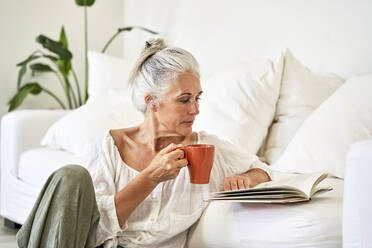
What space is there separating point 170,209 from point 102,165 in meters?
0.24

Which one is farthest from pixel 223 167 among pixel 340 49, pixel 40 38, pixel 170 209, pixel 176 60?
pixel 40 38

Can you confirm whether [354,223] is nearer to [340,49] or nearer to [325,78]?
[325,78]

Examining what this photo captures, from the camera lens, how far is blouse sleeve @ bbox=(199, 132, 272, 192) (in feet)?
4.97

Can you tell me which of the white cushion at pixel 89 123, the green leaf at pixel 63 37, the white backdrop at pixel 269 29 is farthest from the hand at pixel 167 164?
the green leaf at pixel 63 37

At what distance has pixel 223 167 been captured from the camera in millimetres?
1521

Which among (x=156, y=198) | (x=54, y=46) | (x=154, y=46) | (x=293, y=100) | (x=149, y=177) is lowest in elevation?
(x=156, y=198)

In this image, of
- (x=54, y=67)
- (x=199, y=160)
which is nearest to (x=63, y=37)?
(x=54, y=67)

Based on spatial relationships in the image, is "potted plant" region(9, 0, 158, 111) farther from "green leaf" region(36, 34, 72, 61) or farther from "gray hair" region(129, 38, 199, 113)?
"gray hair" region(129, 38, 199, 113)

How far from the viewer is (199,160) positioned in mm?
1241

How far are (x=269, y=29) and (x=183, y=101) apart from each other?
1.26 metres

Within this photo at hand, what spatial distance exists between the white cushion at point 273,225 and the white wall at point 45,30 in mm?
2269

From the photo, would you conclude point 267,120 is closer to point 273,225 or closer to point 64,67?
point 273,225

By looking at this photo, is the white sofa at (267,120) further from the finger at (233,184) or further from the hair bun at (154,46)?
the hair bun at (154,46)

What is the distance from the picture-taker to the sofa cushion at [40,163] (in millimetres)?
2191
